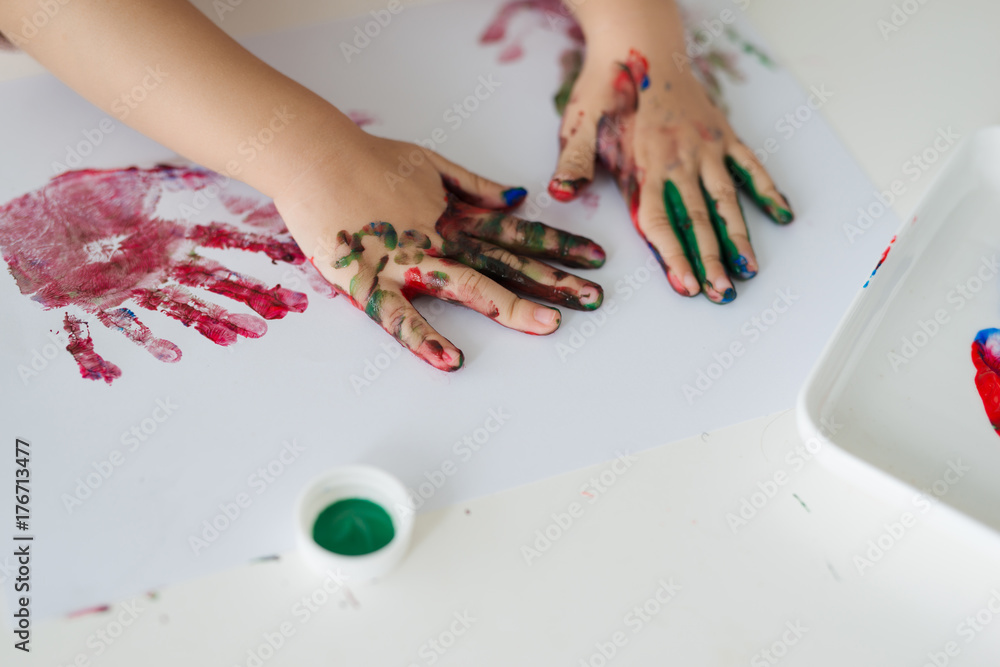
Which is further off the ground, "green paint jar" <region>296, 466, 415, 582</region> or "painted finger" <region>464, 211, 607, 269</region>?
"painted finger" <region>464, 211, 607, 269</region>

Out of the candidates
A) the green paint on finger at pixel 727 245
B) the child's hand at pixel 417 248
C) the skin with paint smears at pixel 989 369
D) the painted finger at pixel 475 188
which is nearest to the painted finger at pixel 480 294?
the child's hand at pixel 417 248

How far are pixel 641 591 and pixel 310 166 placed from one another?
22.7 inches

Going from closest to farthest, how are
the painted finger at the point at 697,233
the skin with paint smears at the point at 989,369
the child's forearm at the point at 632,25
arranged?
1. the skin with paint smears at the point at 989,369
2. the painted finger at the point at 697,233
3. the child's forearm at the point at 632,25

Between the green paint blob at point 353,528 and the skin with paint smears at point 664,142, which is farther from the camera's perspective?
the skin with paint smears at point 664,142

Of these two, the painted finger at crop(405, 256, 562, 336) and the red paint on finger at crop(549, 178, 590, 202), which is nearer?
the painted finger at crop(405, 256, 562, 336)

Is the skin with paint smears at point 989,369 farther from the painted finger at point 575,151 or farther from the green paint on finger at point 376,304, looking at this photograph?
the green paint on finger at point 376,304

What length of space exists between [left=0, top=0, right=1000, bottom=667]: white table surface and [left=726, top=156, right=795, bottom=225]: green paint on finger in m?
0.28

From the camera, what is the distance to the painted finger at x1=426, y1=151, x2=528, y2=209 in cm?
91

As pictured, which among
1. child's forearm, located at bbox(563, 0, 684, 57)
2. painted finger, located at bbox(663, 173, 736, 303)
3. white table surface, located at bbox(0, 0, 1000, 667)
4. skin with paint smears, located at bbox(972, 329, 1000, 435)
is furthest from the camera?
child's forearm, located at bbox(563, 0, 684, 57)

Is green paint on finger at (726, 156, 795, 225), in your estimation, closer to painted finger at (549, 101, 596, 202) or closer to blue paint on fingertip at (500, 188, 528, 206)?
painted finger at (549, 101, 596, 202)

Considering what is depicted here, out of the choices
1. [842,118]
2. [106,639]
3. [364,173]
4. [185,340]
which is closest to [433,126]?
[364,173]

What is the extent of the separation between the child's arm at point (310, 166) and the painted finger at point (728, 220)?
158 mm

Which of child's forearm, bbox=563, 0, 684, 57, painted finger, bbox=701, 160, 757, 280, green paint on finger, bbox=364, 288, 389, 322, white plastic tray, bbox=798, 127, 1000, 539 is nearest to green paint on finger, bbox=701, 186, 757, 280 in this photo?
painted finger, bbox=701, 160, 757, 280

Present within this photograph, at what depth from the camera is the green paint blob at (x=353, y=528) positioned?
2.13 feet
